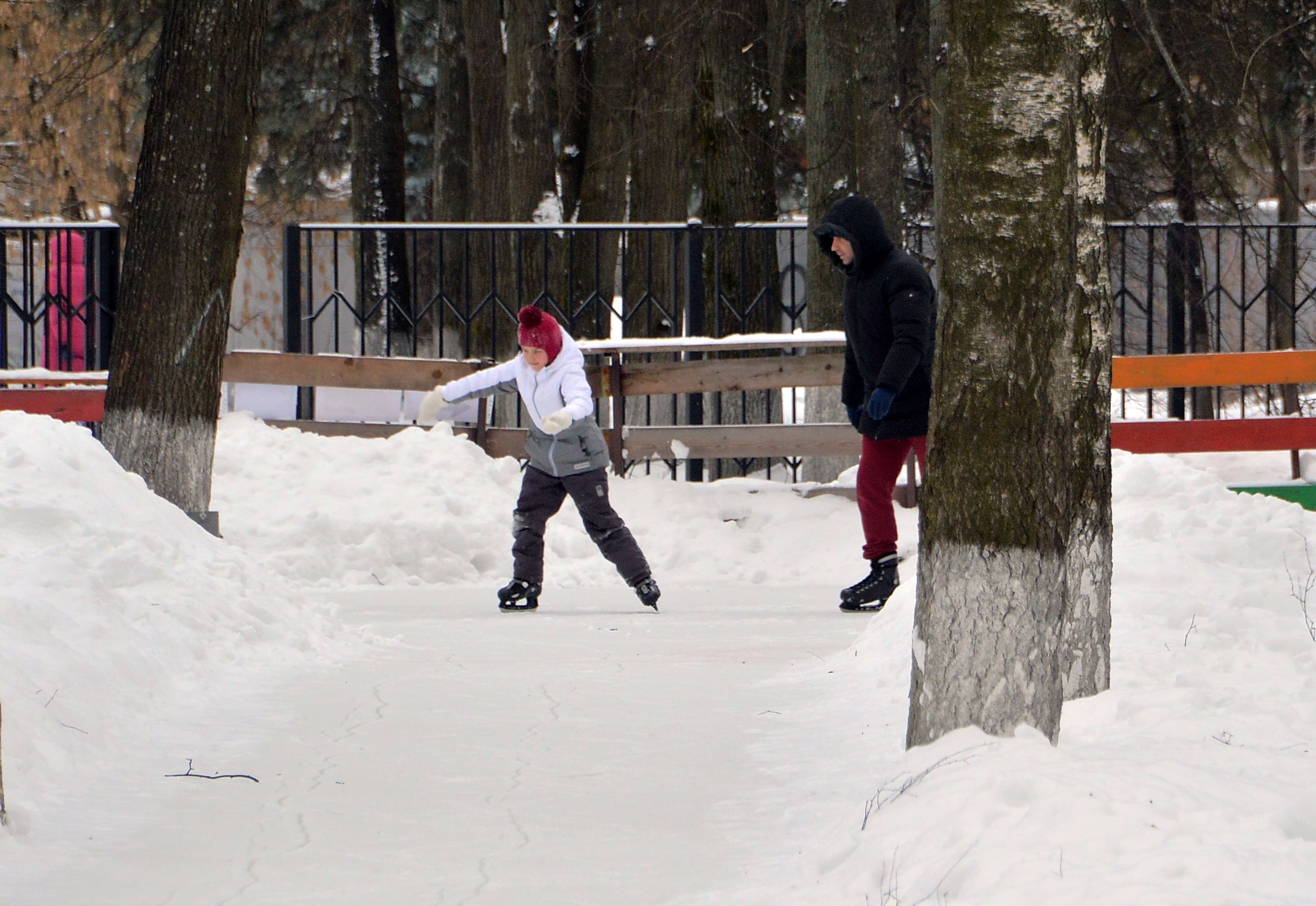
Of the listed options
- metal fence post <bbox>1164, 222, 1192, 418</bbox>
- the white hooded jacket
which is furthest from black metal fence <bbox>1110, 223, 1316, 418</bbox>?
the white hooded jacket

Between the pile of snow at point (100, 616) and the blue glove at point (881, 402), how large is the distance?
2.54 meters

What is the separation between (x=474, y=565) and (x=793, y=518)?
245cm

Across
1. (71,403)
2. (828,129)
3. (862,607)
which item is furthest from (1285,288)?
(71,403)

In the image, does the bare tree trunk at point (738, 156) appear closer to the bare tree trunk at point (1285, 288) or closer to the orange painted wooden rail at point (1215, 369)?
the orange painted wooden rail at point (1215, 369)

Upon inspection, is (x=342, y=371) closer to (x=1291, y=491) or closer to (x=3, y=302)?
(x=3, y=302)

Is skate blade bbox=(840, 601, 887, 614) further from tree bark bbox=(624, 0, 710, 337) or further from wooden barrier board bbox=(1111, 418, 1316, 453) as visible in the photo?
tree bark bbox=(624, 0, 710, 337)

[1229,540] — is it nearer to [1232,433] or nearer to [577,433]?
[577,433]

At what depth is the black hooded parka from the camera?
689cm

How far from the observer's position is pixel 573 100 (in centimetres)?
1730

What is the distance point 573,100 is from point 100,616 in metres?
13.1

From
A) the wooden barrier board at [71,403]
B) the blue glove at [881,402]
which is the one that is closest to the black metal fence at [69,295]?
the wooden barrier board at [71,403]

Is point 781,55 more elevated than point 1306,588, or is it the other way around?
point 781,55

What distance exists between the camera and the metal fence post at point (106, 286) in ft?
39.1

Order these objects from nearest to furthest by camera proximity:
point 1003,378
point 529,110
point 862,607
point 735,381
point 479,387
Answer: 1. point 1003,378
2. point 862,607
3. point 479,387
4. point 735,381
5. point 529,110
